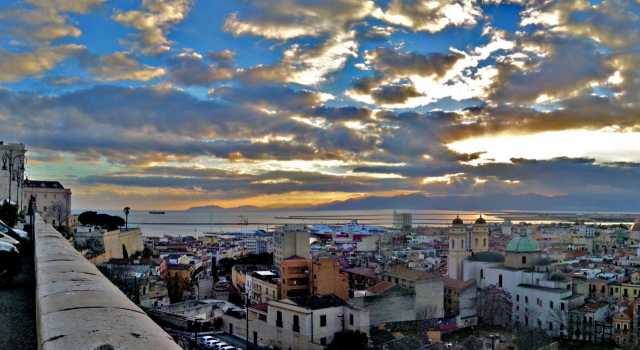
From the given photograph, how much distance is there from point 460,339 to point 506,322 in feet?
12.5

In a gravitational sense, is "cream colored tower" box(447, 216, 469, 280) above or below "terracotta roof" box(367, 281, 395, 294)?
above

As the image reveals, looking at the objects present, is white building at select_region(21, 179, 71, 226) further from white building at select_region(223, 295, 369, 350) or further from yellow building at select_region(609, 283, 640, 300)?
yellow building at select_region(609, 283, 640, 300)

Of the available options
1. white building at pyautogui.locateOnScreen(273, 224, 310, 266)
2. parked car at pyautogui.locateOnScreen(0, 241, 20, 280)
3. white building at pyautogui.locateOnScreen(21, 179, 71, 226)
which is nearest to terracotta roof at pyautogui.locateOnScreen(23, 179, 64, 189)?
white building at pyautogui.locateOnScreen(21, 179, 71, 226)

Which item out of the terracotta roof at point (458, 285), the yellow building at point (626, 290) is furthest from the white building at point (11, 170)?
the yellow building at point (626, 290)

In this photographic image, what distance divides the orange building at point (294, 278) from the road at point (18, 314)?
1779 centimetres

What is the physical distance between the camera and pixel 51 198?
27.9 meters

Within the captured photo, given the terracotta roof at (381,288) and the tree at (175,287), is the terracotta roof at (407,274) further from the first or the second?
the tree at (175,287)

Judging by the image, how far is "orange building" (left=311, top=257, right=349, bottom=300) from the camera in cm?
2155

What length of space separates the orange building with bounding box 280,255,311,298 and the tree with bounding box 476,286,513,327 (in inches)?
276

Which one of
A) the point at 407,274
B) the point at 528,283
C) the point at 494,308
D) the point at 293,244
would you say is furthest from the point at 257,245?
the point at 494,308

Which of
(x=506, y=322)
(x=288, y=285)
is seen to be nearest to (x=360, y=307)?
(x=288, y=285)

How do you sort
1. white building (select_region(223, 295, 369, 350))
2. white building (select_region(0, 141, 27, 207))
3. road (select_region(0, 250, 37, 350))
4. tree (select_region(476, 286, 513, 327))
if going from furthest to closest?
tree (select_region(476, 286, 513, 327)), white building (select_region(223, 295, 369, 350)), white building (select_region(0, 141, 27, 207)), road (select_region(0, 250, 37, 350))

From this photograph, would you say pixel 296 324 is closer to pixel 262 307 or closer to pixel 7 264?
pixel 262 307

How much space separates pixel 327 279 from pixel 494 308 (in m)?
6.71
